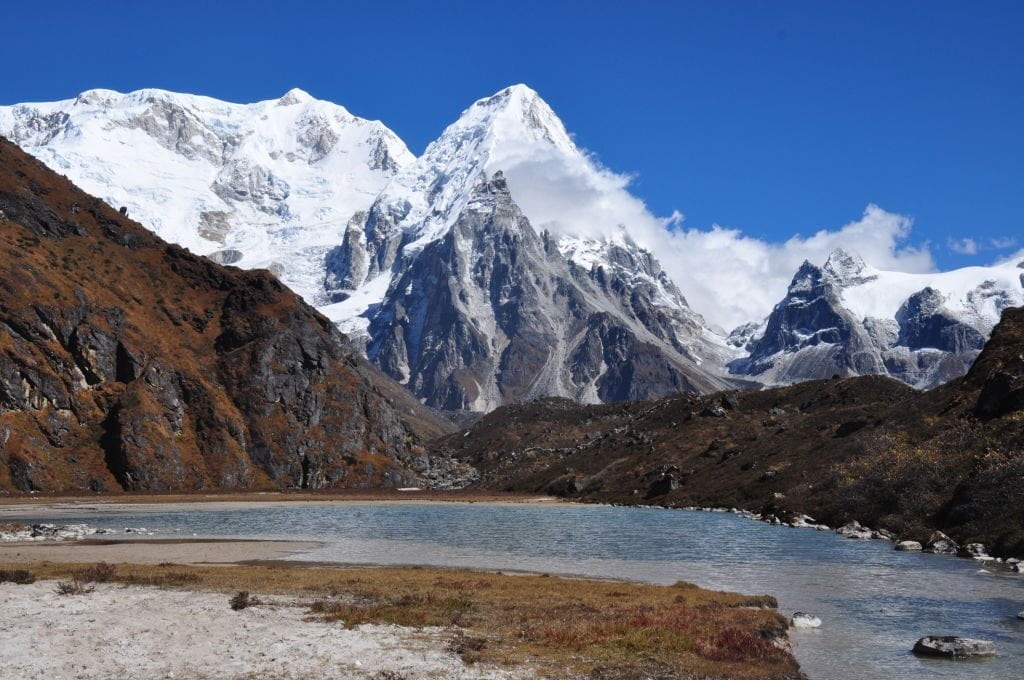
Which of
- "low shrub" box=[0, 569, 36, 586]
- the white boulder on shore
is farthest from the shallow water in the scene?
"low shrub" box=[0, 569, 36, 586]

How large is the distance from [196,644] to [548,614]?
14.6m

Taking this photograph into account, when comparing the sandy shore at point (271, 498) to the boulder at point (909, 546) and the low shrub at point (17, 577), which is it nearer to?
the low shrub at point (17, 577)

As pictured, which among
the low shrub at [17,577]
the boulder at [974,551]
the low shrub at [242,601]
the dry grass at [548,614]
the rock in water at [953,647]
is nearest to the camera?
the dry grass at [548,614]

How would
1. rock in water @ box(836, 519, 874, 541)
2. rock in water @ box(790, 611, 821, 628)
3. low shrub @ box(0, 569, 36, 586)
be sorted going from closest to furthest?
1. rock in water @ box(790, 611, 821, 628)
2. low shrub @ box(0, 569, 36, 586)
3. rock in water @ box(836, 519, 874, 541)

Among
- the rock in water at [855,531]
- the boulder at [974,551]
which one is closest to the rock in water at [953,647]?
the boulder at [974,551]

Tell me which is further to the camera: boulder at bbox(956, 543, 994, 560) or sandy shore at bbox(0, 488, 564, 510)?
sandy shore at bbox(0, 488, 564, 510)

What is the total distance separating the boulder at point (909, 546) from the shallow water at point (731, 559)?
2394 mm

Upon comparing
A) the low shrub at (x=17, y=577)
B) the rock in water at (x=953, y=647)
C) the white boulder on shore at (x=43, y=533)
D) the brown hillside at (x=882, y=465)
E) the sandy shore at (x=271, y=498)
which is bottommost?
the sandy shore at (x=271, y=498)

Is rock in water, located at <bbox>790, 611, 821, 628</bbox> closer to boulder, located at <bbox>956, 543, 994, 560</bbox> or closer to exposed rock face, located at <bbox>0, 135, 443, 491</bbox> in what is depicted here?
boulder, located at <bbox>956, 543, 994, 560</bbox>

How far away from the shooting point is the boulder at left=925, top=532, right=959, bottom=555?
2687 inches

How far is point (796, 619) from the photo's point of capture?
1523 inches

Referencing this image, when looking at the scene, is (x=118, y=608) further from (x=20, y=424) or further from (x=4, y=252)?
(x=4, y=252)

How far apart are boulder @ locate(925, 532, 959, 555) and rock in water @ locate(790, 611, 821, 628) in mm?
35429

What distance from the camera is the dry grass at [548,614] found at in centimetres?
2972
